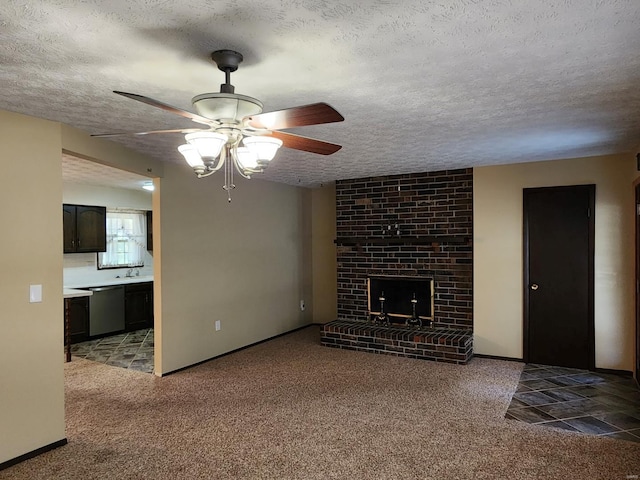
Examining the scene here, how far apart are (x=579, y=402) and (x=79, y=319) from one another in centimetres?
601

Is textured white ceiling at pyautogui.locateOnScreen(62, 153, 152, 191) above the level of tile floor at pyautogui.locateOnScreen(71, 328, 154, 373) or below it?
above

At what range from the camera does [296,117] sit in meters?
1.86

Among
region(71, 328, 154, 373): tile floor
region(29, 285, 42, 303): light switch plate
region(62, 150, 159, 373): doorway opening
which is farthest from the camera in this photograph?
region(62, 150, 159, 373): doorway opening

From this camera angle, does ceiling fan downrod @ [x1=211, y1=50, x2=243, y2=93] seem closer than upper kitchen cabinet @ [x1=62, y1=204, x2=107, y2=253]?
Yes

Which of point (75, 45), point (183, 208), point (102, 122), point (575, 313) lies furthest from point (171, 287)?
point (575, 313)

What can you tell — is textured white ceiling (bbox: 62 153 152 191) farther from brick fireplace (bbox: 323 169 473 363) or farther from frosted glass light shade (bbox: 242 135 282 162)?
frosted glass light shade (bbox: 242 135 282 162)

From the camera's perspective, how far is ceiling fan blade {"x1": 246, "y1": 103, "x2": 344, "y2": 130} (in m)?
1.75

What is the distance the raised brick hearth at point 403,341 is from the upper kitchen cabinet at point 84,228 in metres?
3.74

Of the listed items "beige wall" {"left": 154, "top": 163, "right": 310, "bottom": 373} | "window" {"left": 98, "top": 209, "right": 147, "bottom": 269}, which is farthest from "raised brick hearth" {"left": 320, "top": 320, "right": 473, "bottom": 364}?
"window" {"left": 98, "top": 209, "right": 147, "bottom": 269}

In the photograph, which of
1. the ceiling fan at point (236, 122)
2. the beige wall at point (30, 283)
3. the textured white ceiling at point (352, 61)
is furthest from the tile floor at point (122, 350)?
the ceiling fan at point (236, 122)

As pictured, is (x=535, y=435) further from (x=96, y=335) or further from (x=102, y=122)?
(x=96, y=335)

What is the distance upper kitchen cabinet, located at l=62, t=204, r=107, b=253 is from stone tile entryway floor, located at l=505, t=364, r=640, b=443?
19.5ft

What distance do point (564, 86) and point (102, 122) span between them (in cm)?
295

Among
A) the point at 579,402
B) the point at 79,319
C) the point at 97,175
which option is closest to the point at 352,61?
the point at 579,402
